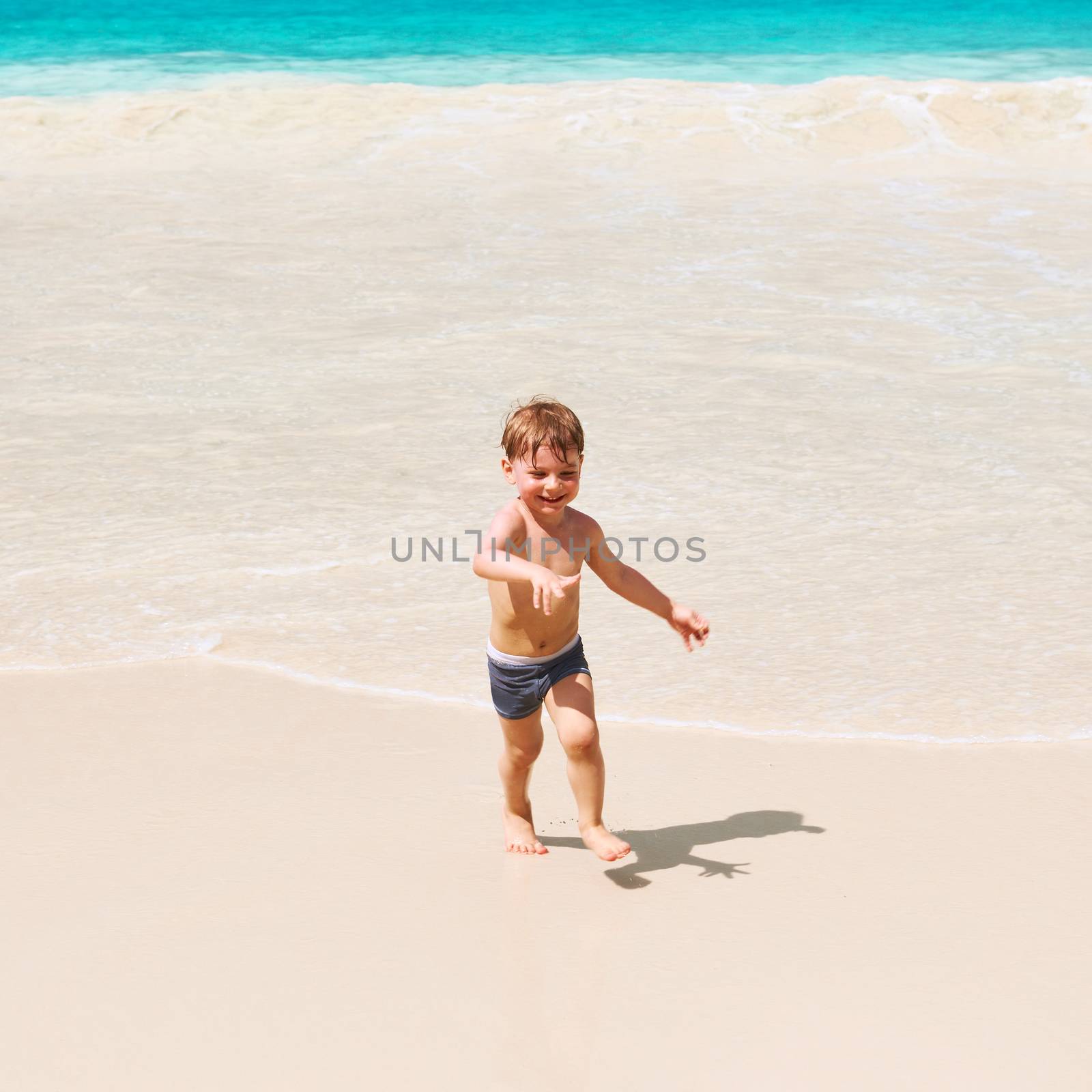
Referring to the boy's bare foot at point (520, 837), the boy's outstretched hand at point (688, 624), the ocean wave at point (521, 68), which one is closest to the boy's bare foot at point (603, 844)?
the boy's bare foot at point (520, 837)

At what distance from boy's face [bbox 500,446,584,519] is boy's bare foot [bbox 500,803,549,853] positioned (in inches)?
24.5

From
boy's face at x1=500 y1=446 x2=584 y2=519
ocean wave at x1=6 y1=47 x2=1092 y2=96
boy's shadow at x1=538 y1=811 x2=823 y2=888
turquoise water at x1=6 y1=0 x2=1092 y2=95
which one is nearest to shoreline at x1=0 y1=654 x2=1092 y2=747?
boy's shadow at x1=538 y1=811 x2=823 y2=888

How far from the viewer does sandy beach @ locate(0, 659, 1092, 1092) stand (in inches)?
89.4

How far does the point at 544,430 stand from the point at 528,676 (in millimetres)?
495

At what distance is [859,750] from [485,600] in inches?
55.9

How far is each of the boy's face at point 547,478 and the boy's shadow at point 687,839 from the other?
693 millimetres

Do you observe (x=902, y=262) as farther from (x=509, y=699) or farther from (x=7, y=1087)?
(x=7, y=1087)

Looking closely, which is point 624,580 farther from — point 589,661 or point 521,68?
point 521,68

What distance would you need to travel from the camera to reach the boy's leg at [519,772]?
2.96 metres

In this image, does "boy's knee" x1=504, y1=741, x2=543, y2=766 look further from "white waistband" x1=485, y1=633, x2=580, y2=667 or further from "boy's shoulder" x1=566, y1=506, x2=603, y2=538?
"boy's shoulder" x1=566, y1=506, x2=603, y2=538

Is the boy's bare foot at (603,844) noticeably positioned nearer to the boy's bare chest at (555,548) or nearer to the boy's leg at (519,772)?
the boy's leg at (519,772)

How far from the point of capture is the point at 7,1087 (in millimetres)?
2197

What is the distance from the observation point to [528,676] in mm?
2969

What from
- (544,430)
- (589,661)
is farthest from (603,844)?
(589,661)
